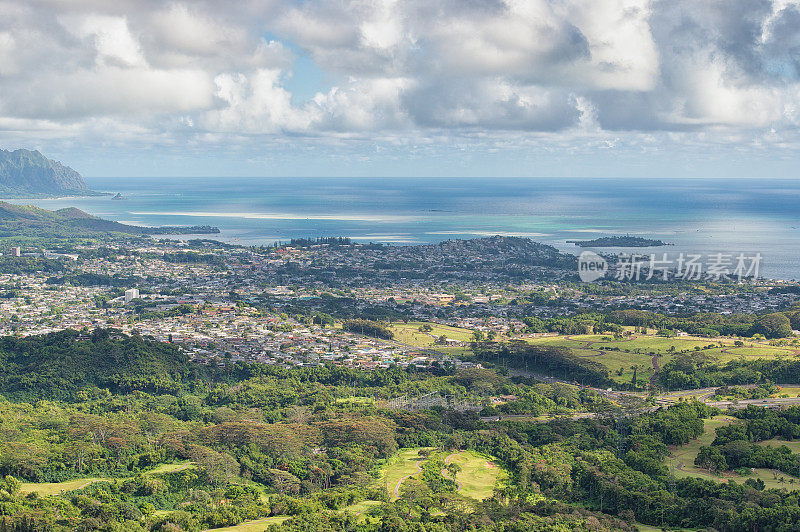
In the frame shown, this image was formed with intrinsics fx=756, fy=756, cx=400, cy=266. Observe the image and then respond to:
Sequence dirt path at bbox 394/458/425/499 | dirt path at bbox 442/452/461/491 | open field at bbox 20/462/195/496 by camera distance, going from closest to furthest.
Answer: open field at bbox 20/462/195/496
dirt path at bbox 394/458/425/499
dirt path at bbox 442/452/461/491

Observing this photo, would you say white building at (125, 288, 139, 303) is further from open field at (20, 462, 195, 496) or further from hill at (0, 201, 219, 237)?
hill at (0, 201, 219, 237)

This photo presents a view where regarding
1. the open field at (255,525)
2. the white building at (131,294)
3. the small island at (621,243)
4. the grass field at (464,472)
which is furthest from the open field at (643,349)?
the small island at (621,243)

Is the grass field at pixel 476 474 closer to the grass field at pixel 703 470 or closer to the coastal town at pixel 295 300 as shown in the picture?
the grass field at pixel 703 470

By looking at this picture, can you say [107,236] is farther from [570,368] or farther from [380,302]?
[570,368]

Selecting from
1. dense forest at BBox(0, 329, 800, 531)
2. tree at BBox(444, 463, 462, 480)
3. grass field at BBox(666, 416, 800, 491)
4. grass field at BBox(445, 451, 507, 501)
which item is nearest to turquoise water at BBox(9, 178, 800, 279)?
grass field at BBox(666, 416, 800, 491)

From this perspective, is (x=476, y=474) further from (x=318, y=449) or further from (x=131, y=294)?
(x=131, y=294)

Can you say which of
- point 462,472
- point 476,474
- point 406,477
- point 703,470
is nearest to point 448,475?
point 462,472
